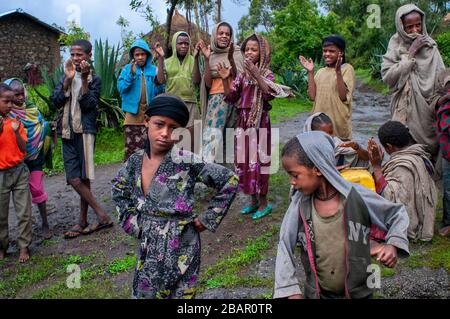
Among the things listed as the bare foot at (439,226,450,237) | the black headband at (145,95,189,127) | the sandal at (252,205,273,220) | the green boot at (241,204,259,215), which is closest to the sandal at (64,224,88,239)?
the green boot at (241,204,259,215)

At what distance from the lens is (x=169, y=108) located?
2.46 meters

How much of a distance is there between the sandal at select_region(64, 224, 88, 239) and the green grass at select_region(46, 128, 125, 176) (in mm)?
3389

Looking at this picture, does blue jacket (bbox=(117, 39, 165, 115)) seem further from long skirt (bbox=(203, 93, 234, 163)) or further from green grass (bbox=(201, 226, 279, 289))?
green grass (bbox=(201, 226, 279, 289))

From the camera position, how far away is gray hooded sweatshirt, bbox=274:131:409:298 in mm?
2174

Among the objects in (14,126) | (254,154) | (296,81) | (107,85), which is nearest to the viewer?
(14,126)

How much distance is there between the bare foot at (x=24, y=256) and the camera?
451 cm

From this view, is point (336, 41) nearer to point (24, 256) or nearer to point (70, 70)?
point (70, 70)

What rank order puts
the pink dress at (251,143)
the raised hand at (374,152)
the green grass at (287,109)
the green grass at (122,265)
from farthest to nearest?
the green grass at (287,109) → the pink dress at (251,143) → the green grass at (122,265) → the raised hand at (374,152)

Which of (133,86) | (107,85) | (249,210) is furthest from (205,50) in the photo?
(107,85)

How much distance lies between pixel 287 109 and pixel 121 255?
9204 mm

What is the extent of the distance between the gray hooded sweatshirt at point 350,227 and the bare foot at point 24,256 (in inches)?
123

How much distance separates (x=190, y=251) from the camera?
2480 mm

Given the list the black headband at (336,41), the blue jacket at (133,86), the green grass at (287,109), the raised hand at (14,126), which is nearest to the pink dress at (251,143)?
the black headband at (336,41)

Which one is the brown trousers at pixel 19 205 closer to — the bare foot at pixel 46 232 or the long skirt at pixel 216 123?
the bare foot at pixel 46 232
